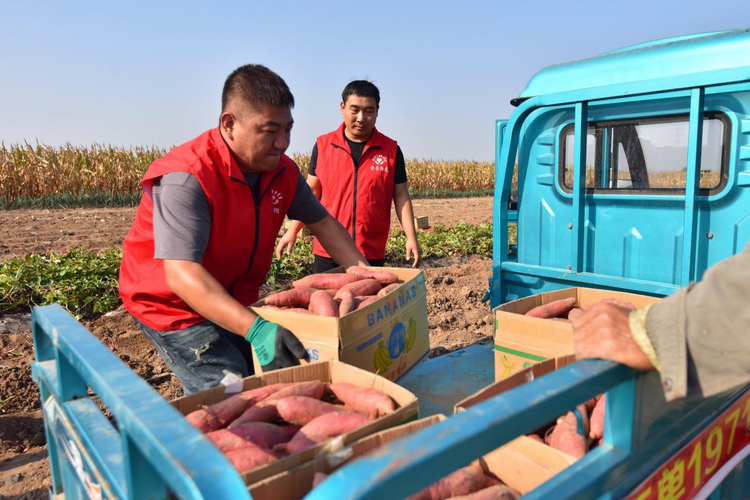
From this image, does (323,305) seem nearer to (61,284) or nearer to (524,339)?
(524,339)

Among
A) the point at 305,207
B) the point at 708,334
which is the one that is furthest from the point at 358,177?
the point at 708,334

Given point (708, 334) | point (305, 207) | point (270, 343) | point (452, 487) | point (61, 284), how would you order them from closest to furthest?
1. point (708, 334)
2. point (452, 487)
3. point (270, 343)
4. point (305, 207)
5. point (61, 284)

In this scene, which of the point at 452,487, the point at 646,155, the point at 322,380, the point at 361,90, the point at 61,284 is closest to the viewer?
the point at 452,487

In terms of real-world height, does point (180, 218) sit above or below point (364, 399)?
above

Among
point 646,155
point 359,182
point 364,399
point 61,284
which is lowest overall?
point 61,284

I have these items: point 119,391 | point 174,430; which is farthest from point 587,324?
point 119,391

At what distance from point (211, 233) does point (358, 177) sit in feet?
6.97

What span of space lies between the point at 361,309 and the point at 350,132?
2.59m

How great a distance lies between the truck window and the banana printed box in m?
1.70

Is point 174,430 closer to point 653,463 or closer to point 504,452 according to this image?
point 504,452

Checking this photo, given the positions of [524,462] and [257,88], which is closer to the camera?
[524,462]

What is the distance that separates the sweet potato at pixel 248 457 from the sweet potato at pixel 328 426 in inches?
5.2

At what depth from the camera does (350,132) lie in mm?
4469

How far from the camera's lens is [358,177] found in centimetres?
448
